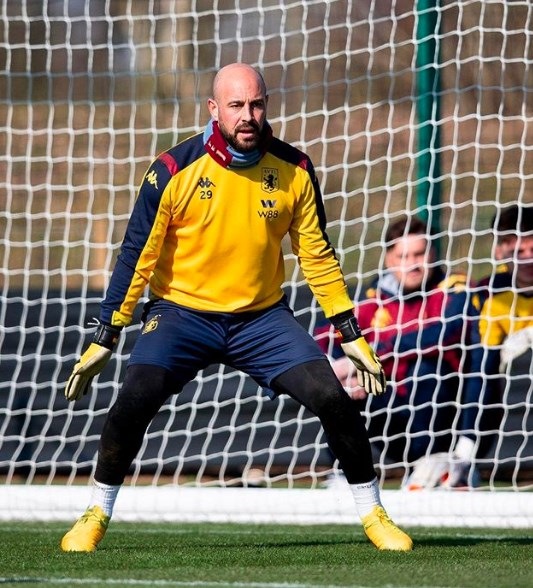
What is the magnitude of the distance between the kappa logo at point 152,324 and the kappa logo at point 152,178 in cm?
56

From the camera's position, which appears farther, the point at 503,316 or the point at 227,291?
the point at 503,316

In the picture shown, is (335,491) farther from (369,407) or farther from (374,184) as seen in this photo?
(374,184)

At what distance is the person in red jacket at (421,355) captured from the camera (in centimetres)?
775

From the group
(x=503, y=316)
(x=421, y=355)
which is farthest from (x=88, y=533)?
(x=503, y=316)

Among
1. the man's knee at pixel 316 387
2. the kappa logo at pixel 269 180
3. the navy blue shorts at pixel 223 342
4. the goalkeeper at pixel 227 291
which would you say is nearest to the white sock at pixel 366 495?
the goalkeeper at pixel 227 291

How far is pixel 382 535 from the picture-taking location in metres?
5.29

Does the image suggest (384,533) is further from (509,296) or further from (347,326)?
(509,296)

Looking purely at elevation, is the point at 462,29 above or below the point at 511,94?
above

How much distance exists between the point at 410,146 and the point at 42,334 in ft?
9.21

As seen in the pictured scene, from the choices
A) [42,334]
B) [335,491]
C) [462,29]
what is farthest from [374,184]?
[335,491]

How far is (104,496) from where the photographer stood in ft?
17.5

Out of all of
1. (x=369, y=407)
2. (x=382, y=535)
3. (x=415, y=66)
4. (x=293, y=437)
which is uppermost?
(x=415, y=66)

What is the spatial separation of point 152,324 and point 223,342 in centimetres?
30

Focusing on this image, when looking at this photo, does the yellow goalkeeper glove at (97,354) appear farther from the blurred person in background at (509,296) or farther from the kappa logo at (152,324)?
the blurred person in background at (509,296)
